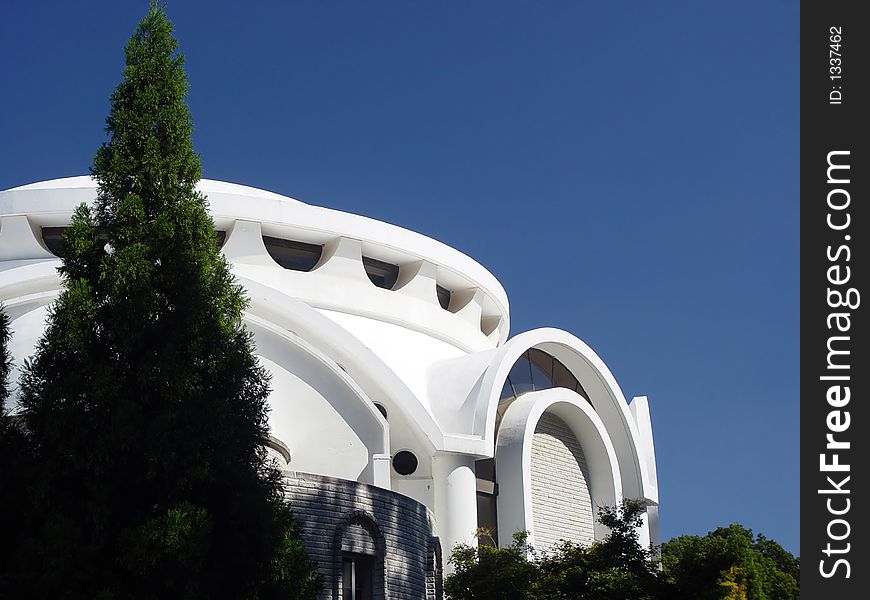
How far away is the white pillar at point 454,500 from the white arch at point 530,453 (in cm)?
80

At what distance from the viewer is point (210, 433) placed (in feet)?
37.4

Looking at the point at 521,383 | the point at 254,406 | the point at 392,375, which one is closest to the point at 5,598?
the point at 254,406

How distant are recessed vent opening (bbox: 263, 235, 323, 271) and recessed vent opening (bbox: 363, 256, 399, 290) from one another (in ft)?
3.62

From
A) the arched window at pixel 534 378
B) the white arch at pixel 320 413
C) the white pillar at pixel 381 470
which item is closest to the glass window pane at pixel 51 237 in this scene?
the white arch at pixel 320 413

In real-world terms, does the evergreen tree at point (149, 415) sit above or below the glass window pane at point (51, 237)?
below

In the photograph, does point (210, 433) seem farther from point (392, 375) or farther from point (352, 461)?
point (392, 375)

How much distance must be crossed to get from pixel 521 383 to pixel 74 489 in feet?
40.2

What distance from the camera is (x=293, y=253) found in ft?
71.1

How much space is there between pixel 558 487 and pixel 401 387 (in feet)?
13.3

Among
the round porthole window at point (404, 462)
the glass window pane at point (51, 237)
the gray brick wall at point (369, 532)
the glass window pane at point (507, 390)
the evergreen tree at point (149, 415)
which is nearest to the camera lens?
the evergreen tree at point (149, 415)

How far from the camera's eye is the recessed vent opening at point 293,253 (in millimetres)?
21469

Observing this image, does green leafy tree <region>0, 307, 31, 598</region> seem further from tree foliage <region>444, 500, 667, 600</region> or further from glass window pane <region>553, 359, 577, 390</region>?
glass window pane <region>553, 359, 577, 390</region>

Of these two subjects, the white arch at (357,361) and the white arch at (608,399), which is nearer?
the white arch at (357,361)

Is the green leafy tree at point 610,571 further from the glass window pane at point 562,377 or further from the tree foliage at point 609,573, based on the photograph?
the glass window pane at point 562,377
